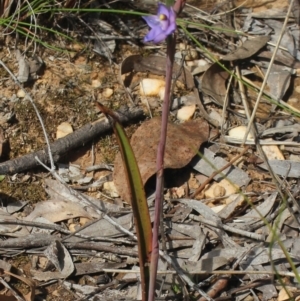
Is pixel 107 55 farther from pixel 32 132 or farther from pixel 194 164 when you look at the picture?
pixel 194 164

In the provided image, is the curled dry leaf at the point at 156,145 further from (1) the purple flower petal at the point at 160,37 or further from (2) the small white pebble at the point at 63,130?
(1) the purple flower petal at the point at 160,37

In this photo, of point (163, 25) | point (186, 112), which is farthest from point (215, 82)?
point (163, 25)

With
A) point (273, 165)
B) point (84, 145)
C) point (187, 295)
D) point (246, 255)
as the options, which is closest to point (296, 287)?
point (246, 255)

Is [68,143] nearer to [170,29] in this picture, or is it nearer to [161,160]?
[161,160]

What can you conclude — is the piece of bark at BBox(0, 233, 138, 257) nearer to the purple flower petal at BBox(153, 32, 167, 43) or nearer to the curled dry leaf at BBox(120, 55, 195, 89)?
the curled dry leaf at BBox(120, 55, 195, 89)

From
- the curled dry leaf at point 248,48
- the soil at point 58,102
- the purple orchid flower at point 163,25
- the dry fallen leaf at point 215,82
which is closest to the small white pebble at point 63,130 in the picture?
the soil at point 58,102

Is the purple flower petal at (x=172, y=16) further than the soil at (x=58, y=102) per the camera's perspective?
No
